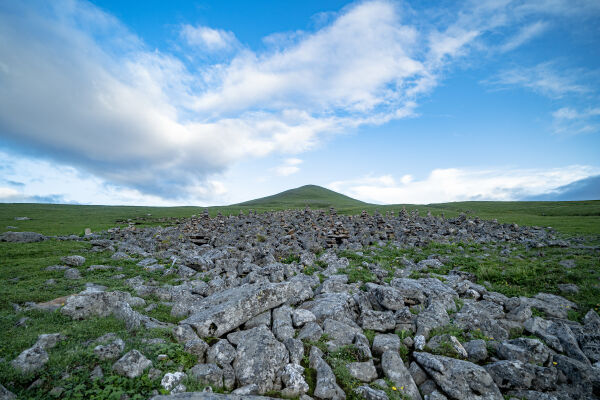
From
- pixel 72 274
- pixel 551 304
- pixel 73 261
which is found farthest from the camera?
pixel 73 261

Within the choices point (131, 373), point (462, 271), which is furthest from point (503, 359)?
point (131, 373)

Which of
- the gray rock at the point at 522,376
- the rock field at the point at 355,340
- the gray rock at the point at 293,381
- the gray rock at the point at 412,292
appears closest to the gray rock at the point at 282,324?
the rock field at the point at 355,340

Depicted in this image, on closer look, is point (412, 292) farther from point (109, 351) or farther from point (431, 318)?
point (109, 351)

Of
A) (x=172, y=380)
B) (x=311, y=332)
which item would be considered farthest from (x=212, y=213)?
(x=172, y=380)

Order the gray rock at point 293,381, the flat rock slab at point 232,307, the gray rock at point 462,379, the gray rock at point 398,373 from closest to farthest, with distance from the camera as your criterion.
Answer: the gray rock at point 293,381 → the gray rock at point 462,379 → the gray rock at point 398,373 → the flat rock slab at point 232,307

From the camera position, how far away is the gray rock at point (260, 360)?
7.40m

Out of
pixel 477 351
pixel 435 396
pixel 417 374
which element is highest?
pixel 477 351

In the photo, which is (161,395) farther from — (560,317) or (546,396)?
(560,317)

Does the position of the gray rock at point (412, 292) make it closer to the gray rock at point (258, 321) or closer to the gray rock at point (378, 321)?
the gray rock at point (378, 321)

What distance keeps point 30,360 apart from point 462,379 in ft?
36.4

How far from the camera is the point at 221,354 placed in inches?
321

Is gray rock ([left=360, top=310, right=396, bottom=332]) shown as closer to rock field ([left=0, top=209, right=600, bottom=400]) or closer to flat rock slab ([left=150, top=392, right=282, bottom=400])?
rock field ([left=0, top=209, right=600, bottom=400])

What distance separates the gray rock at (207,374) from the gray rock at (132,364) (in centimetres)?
115

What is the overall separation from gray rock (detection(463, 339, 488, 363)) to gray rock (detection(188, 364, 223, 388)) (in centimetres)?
752
